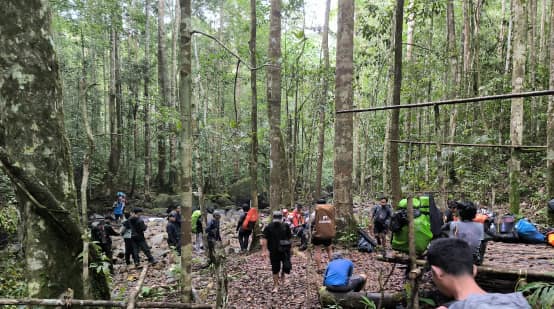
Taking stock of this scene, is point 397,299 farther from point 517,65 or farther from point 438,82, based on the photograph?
point 438,82

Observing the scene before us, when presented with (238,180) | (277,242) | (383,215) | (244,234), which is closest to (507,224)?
(383,215)

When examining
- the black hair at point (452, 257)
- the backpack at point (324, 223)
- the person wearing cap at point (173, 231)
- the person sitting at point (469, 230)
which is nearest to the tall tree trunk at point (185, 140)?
the black hair at point (452, 257)

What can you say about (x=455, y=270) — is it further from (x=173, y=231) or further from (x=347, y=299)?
(x=173, y=231)

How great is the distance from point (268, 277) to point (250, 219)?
2.71 meters

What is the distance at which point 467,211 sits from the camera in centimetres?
507

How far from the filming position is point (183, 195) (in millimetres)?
4691

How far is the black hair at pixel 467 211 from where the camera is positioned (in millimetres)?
5043

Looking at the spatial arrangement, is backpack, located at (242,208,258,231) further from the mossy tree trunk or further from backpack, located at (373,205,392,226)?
the mossy tree trunk

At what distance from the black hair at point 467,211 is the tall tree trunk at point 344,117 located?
4.36 metres

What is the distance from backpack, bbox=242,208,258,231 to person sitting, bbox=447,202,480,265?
235 inches

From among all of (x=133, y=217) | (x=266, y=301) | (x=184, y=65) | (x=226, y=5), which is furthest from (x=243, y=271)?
(x=226, y=5)

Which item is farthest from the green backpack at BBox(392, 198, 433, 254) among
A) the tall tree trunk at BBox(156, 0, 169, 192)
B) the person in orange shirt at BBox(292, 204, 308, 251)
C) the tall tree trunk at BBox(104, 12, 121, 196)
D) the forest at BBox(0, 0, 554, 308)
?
the tall tree trunk at BBox(104, 12, 121, 196)

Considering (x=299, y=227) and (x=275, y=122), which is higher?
(x=275, y=122)

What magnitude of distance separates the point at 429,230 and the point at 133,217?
299 inches
